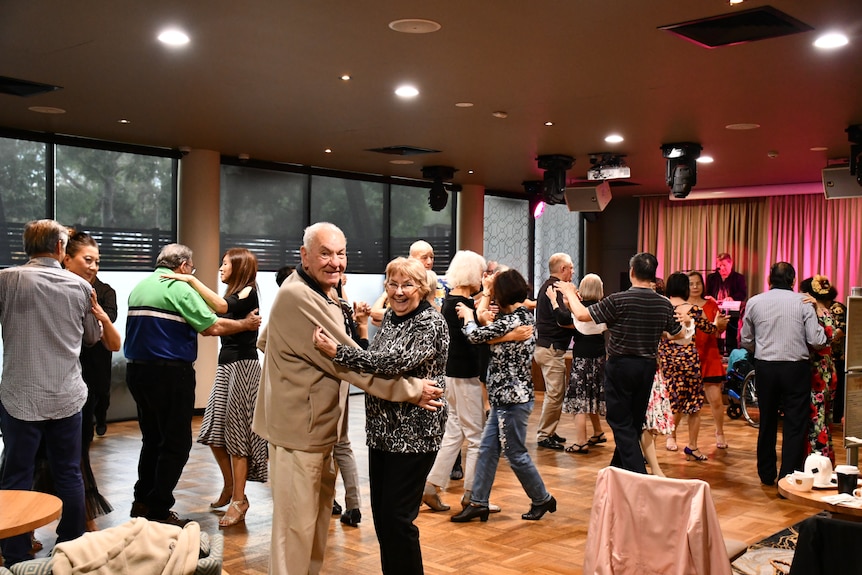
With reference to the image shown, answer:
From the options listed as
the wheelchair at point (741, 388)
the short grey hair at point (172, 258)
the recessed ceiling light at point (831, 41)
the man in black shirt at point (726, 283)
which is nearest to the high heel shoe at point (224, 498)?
the short grey hair at point (172, 258)

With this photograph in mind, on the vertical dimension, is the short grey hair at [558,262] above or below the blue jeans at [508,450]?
above

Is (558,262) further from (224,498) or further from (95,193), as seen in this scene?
(95,193)

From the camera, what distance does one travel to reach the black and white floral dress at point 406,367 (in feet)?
10.7

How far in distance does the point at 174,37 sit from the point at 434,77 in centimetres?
169

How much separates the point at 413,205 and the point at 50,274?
8129mm

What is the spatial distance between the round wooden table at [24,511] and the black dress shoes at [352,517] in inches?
93.5

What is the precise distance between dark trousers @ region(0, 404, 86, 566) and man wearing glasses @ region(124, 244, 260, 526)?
2.34 feet

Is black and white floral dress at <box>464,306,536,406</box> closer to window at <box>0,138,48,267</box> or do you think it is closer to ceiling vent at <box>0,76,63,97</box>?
ceiling vent at <box>0,76,63,97</box>

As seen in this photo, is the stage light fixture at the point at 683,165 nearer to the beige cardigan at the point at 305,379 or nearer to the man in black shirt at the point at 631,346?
the man in black shirt at the point at 631,346

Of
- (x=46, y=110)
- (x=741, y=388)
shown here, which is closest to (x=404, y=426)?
(x=46, y=110)

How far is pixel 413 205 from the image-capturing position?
1172 cm

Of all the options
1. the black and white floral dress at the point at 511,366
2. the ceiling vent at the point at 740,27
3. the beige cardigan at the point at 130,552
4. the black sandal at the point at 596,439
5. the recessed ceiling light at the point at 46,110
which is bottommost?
the black sandal at the point at 596,439

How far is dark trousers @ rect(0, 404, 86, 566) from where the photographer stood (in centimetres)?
367

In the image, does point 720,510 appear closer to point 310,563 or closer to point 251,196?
point 310,563
